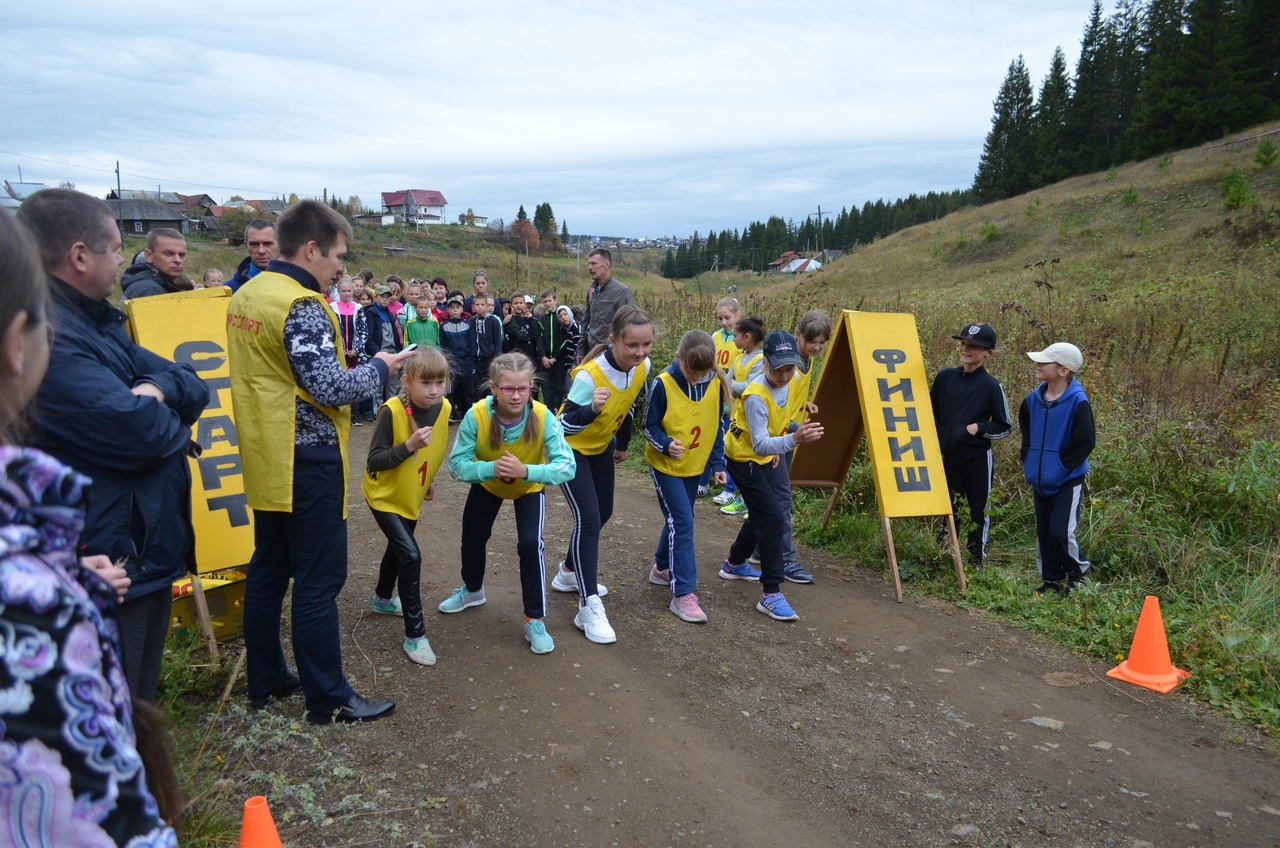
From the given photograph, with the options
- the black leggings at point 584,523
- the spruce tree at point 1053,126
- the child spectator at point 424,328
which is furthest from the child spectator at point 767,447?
the spruce tree at point 1053,126

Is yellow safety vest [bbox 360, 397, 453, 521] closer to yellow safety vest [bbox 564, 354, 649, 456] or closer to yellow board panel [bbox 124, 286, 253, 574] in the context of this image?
yellow board panel [bbox 124, 286, 253, 574]

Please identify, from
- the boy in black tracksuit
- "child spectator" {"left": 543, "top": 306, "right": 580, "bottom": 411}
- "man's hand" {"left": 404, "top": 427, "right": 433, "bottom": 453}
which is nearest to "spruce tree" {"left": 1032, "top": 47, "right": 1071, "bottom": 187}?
"child spectator" {"left": 543, "top": 306, "right": 580, "bottom": 411}

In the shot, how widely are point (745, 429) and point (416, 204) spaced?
9579cm

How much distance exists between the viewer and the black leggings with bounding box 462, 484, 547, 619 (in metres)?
4.64

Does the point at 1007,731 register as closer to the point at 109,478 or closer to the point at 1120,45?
the point at 109,478

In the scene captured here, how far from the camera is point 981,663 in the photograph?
491cm

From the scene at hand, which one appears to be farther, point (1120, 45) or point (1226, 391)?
point (1120, 45)

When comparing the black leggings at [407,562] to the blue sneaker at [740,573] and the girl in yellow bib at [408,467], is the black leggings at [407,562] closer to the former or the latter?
the girl in yellow bib at [408,467]

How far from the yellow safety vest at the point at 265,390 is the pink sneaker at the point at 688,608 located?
274 cm

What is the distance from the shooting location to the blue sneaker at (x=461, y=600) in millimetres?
5180

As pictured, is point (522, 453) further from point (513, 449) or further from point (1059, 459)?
point (1059, 459)

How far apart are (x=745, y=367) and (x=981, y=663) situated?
355 centimetres

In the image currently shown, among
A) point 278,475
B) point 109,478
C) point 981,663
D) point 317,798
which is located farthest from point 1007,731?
point 109,478

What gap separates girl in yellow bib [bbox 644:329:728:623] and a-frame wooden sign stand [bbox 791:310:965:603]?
1527 mm
